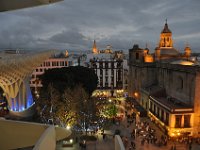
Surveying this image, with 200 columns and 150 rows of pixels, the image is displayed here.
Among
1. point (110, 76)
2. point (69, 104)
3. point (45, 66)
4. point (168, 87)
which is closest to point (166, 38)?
point (168, 87)

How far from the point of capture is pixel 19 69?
42438mm

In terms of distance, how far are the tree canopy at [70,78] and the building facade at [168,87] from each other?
11.5 metres

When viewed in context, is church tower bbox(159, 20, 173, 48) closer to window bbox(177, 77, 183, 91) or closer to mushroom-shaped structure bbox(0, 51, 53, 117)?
window bbox(177, 77, 183, 91)

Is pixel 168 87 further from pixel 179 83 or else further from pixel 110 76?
pixel 110 76

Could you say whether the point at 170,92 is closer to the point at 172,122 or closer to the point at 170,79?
the point at 170,79

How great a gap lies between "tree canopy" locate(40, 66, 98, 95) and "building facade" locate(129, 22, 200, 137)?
11.5 metres

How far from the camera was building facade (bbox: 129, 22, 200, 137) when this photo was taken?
116 ft

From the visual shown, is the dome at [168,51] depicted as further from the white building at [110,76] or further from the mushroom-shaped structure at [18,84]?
the mushroom-shaped structure at [18,84]

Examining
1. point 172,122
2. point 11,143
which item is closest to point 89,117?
point 172,122

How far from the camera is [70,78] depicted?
4578 cm

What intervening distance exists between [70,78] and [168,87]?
18.0 metres

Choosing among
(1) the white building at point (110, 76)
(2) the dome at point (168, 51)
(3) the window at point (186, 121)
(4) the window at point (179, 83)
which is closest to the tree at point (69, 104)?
(3) the window at point (186, 121)

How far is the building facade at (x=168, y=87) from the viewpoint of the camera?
116 feet

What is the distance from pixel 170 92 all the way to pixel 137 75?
51.6ft
